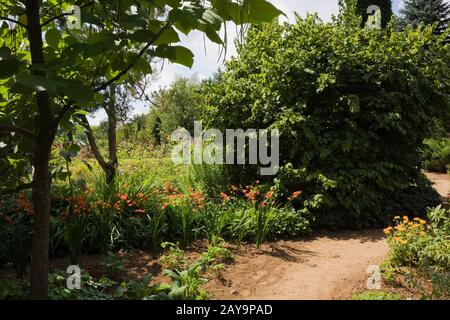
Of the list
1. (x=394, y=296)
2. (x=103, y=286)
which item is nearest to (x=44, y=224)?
(x=103, y=286)

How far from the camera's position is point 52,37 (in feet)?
5.52

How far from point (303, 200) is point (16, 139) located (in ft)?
16.7

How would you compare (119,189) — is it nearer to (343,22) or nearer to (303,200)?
(303,200)

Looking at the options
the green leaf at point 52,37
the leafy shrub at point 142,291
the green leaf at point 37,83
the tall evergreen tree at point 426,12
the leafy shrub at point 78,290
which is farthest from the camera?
the tall evergreen tree at point 426,12

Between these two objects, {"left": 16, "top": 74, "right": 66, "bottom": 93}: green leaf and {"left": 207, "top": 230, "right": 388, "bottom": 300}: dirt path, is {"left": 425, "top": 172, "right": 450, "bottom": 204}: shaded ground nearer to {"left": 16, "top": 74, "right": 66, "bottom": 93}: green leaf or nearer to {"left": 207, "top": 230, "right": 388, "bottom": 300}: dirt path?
{"left": 207, "top": 230, "right": 388, "bottom": 300}: dirt path

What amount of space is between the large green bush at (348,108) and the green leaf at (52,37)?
16.6ft

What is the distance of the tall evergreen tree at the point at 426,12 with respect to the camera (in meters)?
27.2

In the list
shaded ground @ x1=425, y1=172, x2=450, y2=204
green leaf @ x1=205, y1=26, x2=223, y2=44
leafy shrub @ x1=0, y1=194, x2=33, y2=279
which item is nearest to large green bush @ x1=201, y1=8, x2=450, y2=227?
shaded ground @ x1=425, y1=172, x2=450, y2=204

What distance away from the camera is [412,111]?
675 cm

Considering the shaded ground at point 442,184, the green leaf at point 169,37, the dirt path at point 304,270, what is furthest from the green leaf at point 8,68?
the shaded ground at point 442,184

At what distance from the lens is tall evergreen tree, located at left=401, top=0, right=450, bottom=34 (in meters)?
27.2

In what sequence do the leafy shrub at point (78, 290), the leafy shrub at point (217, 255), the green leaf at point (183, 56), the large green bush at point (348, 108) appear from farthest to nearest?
the large green bush at point (348, 108), the leafy shrub at point (217, 255), the leafy shrub at point (78, 290), the green leaf at point (183, 56)

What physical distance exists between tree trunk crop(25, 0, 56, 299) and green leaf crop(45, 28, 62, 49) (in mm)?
57

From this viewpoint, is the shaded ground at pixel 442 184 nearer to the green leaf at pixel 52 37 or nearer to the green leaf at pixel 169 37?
the green leaf at pixel 169 37
